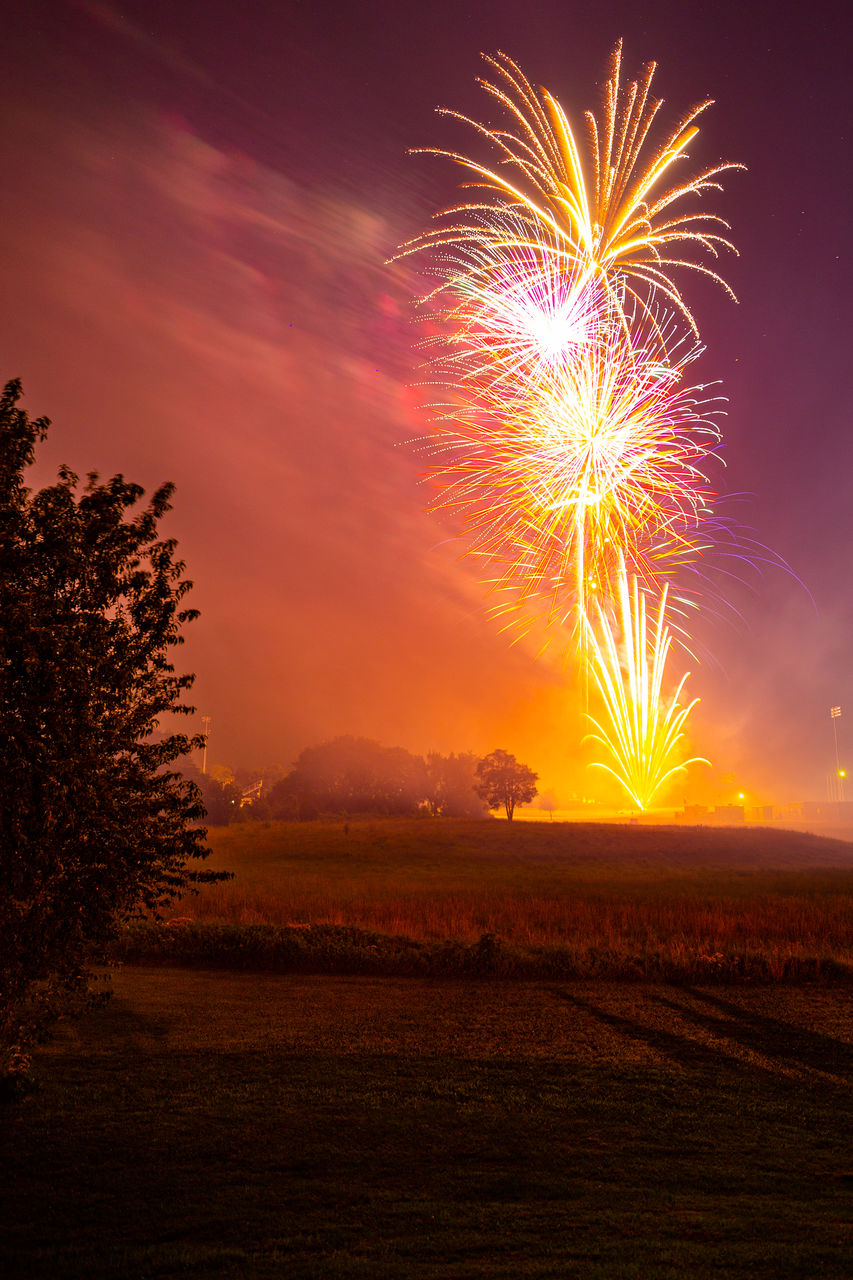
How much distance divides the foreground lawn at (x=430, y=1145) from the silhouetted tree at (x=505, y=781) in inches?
3092

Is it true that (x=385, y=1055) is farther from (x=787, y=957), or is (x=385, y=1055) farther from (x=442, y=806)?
(x=442, y=806)

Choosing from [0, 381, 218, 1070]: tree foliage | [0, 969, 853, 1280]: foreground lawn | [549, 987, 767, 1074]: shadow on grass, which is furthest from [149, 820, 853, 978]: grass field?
[0, 381, 218, 1070]: tree foliage

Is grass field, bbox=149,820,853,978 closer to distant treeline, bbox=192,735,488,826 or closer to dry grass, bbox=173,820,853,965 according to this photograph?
dry grass, bbox=173,820,853,965

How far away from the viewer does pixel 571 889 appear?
133 ft

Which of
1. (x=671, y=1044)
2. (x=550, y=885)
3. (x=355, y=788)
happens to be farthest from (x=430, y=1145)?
(x=355, y=788)

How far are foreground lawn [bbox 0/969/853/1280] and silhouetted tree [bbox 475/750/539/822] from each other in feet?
258

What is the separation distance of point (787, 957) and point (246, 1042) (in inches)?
523

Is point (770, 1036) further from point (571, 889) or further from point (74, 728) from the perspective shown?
point (571, 889)

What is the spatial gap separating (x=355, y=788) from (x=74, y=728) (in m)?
92.0

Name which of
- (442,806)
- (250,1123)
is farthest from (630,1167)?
(442,806)

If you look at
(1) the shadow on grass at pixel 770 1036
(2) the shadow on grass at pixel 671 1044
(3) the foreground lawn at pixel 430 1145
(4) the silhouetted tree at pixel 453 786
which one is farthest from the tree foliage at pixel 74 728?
(4) the silhouetted tree at pixel 453 786

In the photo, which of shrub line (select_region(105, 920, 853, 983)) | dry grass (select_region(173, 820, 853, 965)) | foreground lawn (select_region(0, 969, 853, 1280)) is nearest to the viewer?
foreground lawn (select_region(0, 969, 853, 1280))

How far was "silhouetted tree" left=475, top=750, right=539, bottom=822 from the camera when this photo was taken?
92875 mm

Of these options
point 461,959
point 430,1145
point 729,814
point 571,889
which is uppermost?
→ point 430,1145
